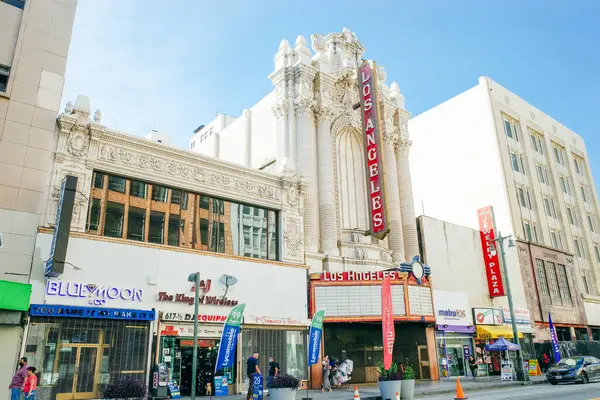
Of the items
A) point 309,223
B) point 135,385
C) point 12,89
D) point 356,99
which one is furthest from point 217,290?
point 356,99

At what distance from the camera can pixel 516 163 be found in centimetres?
4509

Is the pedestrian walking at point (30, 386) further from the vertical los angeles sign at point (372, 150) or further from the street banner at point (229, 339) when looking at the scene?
the vertical los angeles sign at point (372, 150)

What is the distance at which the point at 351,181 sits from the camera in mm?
31359

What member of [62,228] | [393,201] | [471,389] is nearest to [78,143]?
[62,228]

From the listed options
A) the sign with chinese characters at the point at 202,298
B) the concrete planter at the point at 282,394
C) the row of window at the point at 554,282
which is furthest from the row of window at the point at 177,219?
the row of window at the point at 554,282

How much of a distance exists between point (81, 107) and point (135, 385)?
1300 centimetres

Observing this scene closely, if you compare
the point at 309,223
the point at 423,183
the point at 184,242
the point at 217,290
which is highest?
the point at 423,183

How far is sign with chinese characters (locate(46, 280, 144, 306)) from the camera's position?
18.0 meters

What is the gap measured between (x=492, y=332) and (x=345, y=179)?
48.1 feet

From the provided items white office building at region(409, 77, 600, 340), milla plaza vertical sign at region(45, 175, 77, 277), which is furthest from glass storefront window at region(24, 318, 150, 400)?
white office building at region(409, 77, 600, 340)

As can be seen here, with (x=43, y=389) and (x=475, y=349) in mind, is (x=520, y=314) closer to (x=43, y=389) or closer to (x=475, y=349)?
(x=475, y=349)

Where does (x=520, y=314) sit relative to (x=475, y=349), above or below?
above

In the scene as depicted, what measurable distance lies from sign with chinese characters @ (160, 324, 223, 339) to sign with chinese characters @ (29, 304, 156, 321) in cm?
90

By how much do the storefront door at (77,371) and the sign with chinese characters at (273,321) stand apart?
6.98 metres
